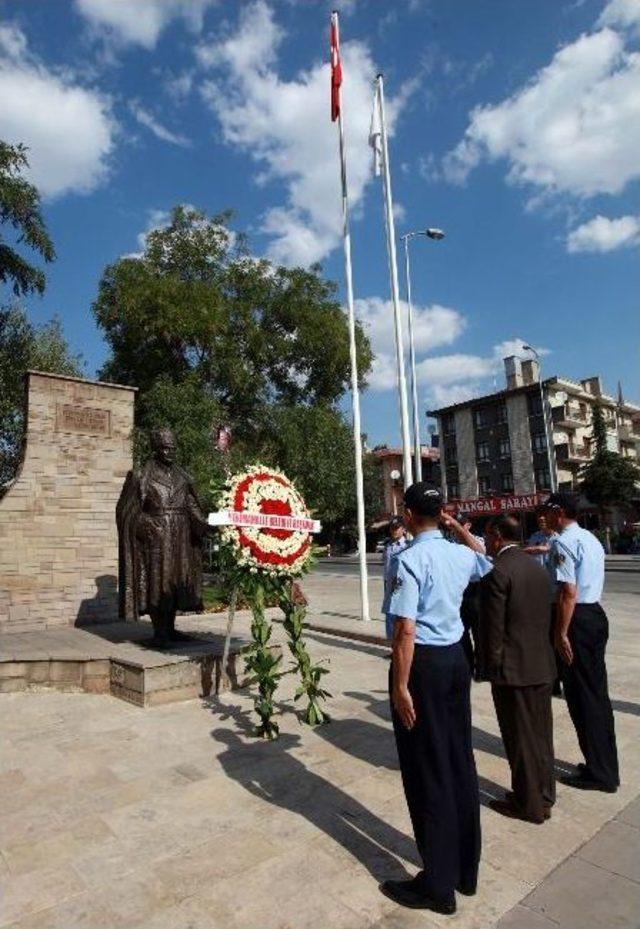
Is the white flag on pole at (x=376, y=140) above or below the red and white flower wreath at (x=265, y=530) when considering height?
above

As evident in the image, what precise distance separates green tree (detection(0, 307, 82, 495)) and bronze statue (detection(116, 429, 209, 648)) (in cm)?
857

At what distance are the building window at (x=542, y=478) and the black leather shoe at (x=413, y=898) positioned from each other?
52.2 m

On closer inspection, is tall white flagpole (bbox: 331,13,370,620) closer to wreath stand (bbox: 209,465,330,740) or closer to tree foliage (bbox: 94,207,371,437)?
wreath stand (bbox: 209,465,330,740)

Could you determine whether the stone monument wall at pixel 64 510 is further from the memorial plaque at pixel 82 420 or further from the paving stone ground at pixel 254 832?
the paving stone ground at pixel 254 832

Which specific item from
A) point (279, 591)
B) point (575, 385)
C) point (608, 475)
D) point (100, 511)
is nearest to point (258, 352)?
point (100, 511)

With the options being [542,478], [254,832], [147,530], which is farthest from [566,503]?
[542,478]

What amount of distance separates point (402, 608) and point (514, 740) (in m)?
1.57

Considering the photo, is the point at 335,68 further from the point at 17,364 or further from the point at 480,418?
the point at 480,418

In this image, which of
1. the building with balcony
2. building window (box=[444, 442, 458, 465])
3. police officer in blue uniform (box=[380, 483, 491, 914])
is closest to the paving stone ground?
Answer: police officer in blue uniform (box=[380, 483, 491, 914])

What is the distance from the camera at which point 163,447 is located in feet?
24.9

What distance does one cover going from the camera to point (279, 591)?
19.9 ft

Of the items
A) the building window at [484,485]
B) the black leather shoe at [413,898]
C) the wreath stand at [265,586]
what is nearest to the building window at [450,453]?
the building window at [484,485]

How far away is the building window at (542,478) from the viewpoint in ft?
170

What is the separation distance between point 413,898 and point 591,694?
219 centimetres
